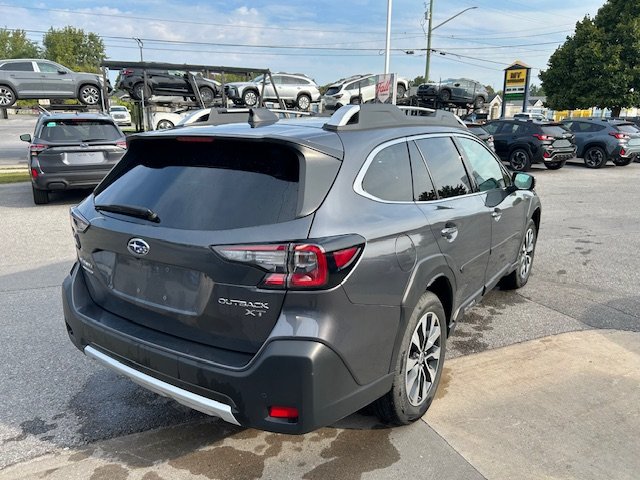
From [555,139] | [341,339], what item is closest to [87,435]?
[341,339]

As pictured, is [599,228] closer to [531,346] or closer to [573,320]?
[573,320]

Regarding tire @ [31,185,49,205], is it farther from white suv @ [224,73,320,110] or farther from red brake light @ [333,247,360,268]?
white suv @ [224,73,320,110]

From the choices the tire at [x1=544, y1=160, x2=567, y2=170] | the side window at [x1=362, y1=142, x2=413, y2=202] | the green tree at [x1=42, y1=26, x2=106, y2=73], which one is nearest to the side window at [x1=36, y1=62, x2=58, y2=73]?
the tire at [x1=544, y1=160, x2=567, y2=170]

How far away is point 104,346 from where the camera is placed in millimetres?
2711

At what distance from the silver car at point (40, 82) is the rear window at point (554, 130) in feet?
52.4

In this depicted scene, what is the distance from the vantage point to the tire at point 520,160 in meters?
17.3

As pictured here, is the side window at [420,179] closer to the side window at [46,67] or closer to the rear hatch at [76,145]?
the rear hatch at [76,145]

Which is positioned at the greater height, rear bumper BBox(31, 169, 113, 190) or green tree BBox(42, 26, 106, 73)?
green tree BBox(42, 26, 106, 73)

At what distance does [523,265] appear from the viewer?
5465 mm

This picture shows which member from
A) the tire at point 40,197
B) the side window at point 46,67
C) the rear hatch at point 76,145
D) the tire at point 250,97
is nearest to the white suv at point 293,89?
the tire at point 250,97

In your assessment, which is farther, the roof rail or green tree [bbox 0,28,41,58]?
green tree [bbox 0,28,41,58]

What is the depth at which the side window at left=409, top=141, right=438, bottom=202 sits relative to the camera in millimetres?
3078

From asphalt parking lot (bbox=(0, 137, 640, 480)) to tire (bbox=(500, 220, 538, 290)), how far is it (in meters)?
0.22

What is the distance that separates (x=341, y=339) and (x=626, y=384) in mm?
2462
